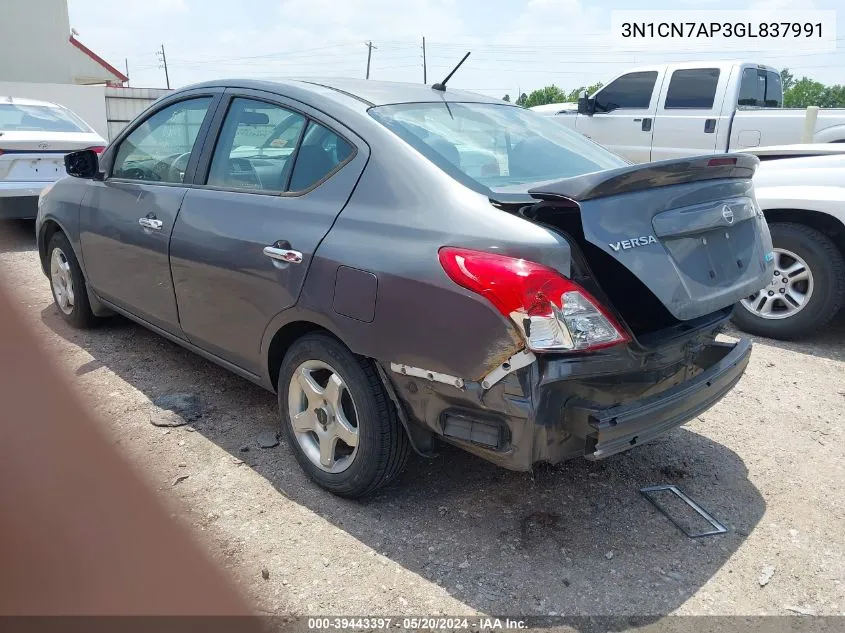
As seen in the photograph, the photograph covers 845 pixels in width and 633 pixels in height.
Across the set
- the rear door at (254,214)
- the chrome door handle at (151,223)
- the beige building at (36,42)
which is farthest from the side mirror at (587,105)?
the beige building at (36,42)

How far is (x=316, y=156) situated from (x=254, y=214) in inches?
15.2

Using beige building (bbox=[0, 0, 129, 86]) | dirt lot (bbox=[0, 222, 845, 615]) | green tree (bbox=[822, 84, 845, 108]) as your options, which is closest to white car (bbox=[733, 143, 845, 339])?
dirt lot (bbox=[0, 222, 845, 615])

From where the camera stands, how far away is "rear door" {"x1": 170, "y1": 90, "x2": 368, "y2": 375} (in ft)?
9.43

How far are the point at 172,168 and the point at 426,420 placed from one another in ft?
7.00

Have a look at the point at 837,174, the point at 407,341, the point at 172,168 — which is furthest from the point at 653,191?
the point at 837,174

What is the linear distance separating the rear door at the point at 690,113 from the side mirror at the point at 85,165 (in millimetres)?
6993

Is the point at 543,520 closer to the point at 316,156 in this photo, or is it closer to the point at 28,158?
the point at 316,156

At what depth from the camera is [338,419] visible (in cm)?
286

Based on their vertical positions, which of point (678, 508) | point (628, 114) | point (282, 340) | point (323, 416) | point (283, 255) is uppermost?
point (628, 114)

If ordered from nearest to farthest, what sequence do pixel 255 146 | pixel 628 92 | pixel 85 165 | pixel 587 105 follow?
pixel 255 146
pixel 85 165
pixel 628 92
pixel 587 105

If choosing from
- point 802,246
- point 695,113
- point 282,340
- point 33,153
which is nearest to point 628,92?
point 695,113

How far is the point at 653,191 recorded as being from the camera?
250 centimetres

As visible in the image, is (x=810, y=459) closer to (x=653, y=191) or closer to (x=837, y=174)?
(x=653, y=191)

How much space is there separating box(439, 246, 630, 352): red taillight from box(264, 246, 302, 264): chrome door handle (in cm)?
79
